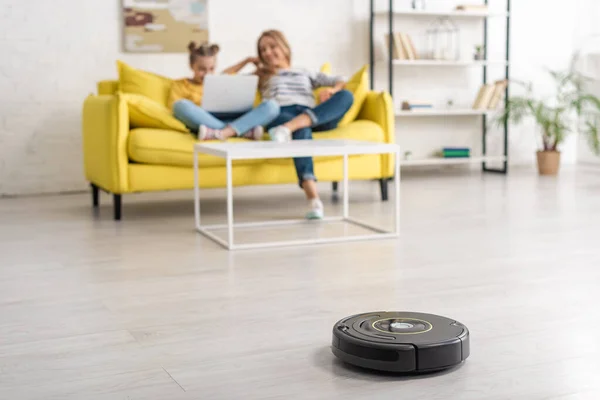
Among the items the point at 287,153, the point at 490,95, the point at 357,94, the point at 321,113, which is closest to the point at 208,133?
the point at 321,113

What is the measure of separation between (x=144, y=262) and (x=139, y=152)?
1.07m

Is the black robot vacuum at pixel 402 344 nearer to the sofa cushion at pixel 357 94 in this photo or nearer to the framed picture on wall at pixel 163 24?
the sofa cushion at pixel 357 94

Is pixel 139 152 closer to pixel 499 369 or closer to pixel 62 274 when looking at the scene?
pixel 62 274

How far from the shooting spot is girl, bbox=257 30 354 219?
4031 mm

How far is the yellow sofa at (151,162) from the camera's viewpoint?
12.3 feet

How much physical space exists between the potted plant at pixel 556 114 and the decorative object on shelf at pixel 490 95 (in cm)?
9

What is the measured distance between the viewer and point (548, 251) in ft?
9.52

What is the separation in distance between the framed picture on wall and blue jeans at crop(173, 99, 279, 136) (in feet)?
3.66

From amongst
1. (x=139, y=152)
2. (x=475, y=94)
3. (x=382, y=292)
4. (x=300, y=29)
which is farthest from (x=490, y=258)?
(x=475, y=94)

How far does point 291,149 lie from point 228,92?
40.0 inches

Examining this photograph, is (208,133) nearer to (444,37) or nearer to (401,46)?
(401,46)

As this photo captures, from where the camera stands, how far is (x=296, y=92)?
4219 millimetres

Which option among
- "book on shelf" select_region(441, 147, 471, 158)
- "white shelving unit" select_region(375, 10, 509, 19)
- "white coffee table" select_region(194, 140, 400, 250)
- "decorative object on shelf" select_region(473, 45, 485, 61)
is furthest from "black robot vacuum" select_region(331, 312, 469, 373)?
"decorative object on shelf" select_region(473, 45, 485, 61)

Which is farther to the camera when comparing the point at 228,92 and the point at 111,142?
the point at 228,92
